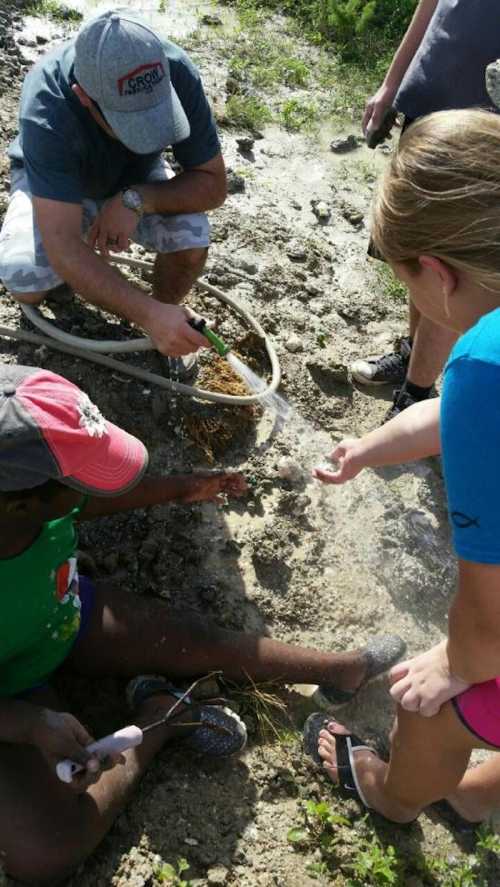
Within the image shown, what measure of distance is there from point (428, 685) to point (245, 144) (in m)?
3.70

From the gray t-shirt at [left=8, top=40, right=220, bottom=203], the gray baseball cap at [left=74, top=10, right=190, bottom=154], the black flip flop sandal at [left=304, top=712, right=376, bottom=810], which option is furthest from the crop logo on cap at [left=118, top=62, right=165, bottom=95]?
the black flip flop sandal at [left=304, top=712, right=376, bottom=810]

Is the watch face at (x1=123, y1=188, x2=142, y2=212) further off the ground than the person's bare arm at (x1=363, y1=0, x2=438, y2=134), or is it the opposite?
the person's bare arm at (x1=363, y1=0, x2=438, y2=134)

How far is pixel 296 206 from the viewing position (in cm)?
450

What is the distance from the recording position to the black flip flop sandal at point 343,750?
242 centimetres

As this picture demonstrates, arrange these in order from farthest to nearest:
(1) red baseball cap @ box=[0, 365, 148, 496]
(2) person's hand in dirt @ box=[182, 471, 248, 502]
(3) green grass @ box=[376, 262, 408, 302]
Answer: (3) green grass @ box=[376, 262, 408, 302] → (2) person's hand in dirt @ box=[182, 471, 248, 502] → (1) red baseball cap @ box=[0, 365, 148, 496]

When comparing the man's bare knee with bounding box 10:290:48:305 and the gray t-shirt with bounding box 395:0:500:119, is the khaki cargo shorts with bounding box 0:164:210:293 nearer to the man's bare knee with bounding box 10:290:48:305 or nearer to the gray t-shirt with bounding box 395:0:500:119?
the man's bare knee with bounding box 10:290:48:305

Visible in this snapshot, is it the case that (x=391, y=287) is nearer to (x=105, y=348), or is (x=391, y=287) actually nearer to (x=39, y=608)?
(x=105, y=348)

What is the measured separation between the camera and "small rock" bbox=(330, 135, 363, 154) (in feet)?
16.4

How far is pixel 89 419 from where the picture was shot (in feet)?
6.30

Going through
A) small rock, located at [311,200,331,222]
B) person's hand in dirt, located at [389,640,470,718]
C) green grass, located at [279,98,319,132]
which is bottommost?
small rock, located at [311,200,331,222]

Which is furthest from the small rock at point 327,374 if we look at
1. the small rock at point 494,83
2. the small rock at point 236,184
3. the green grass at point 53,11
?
the green grass at point 53,11

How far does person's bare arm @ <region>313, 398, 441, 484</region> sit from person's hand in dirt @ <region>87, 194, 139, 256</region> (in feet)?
4.32

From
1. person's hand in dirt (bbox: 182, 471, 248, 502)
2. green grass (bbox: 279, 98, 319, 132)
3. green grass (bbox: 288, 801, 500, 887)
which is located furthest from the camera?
green grass (bbox: 279, 98, 319, 132)

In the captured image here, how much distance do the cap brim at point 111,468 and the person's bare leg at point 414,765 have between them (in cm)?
96
